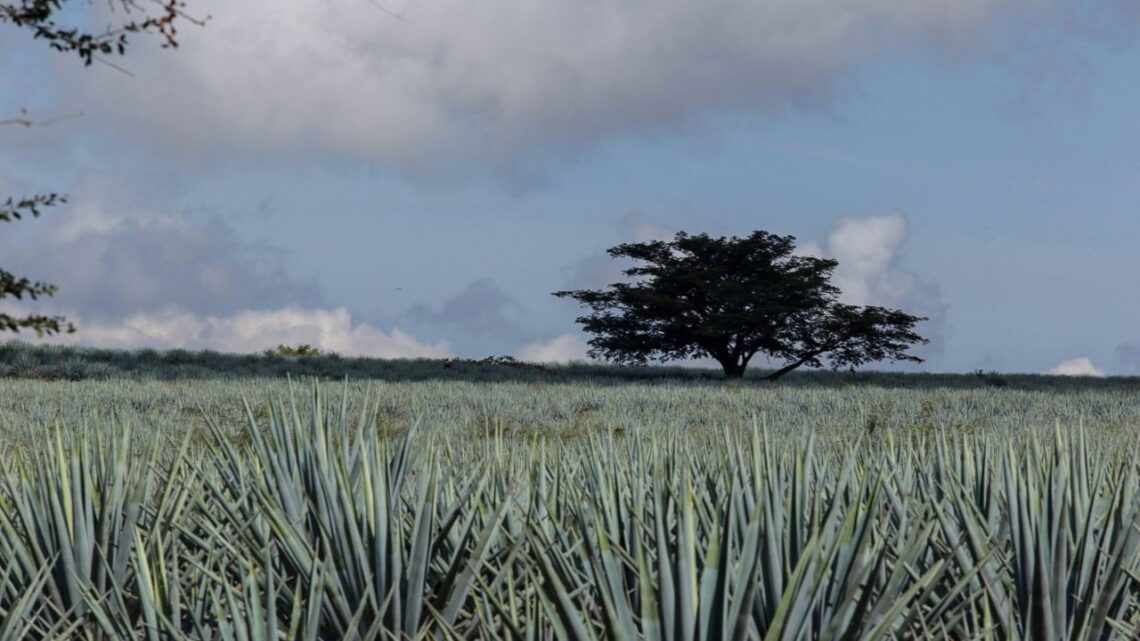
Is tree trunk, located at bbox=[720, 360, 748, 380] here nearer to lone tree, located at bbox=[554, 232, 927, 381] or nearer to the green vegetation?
lone tree, located at bbox=[554, 232, 927, 381]

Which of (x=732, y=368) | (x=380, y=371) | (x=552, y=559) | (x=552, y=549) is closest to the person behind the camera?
(x=552, y=549)

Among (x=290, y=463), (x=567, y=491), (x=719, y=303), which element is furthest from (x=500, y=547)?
(x=719, y=303)

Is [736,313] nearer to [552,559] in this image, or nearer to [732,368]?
[732,368]

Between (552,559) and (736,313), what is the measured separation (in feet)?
82.5

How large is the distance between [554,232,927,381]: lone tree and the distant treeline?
68 cm

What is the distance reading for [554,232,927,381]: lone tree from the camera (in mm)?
27734

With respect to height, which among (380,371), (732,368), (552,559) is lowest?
(552,559)

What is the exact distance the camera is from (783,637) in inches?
75.5

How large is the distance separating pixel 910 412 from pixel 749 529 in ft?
42.9

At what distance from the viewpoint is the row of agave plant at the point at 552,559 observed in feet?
6.33

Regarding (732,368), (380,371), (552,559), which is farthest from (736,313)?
(552,559)

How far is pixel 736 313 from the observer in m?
27.4

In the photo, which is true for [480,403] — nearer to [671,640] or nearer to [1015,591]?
[1015,591]

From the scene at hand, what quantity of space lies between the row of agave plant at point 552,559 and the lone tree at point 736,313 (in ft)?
78.4
